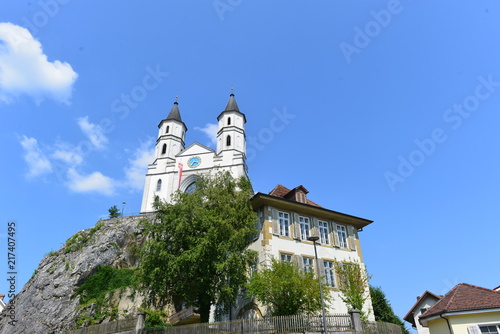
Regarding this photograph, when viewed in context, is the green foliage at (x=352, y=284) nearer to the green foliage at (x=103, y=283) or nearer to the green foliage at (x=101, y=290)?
the green foliage at (x=101, y=290)

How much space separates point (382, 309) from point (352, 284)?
17752 millimetres

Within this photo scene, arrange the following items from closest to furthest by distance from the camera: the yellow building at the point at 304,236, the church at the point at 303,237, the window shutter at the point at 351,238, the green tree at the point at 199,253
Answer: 1. the green tree at the point at 199,253
2. the church at the point at 303,237
3. the yellow building at the point at 304,236
4. the window shutter at the point at 351,238

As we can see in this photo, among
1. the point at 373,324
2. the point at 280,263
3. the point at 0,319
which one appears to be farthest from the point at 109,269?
the point at 373,324

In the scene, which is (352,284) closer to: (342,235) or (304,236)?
(304,236)

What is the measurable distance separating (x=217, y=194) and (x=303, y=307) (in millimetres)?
8966

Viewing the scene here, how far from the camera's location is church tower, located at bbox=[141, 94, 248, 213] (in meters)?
56.4

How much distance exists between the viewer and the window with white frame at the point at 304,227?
25.4m

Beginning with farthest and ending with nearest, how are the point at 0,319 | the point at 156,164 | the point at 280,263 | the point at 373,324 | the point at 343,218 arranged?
1. the point at 156,164
2. the point at 0,319
3. the point at 343,218
4. the point at 280,263
5. the point at 373,324

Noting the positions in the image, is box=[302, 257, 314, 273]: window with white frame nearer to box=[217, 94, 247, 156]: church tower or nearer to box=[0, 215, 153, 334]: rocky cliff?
box=[0, 215, 153, 334]: rocky cliff

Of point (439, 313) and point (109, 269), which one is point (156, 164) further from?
A: point (439, 313)

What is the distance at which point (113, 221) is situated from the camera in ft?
154

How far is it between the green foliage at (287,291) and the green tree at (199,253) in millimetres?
1837

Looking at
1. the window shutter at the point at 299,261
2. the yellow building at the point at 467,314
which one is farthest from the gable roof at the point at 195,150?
the yellow building at the point at 467,314

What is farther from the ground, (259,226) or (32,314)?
(259,226)
